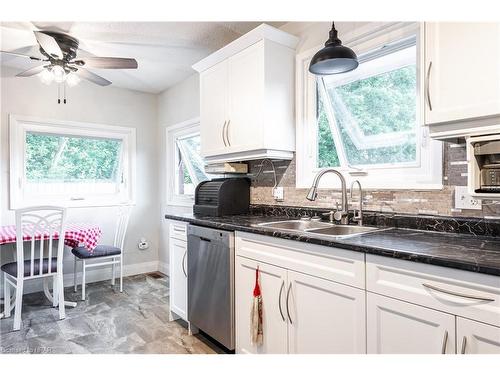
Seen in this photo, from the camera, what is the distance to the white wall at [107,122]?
3.37 meters

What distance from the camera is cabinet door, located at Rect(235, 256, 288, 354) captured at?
1755 millimetres

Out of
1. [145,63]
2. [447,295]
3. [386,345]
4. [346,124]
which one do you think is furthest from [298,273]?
[145,63]

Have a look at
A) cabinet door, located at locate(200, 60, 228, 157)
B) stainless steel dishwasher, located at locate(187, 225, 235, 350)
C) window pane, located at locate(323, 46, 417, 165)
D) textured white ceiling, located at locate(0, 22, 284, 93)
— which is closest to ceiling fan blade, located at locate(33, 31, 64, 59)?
textured white ceiling, located at locate(0, 22, 284, 93)

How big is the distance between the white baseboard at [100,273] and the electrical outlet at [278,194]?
2464 mm

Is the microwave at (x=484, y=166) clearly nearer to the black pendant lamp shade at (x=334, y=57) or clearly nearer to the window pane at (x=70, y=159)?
the black pendant lamp shade at (x=334, y=57)

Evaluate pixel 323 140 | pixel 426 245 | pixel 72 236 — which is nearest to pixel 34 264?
pixel 72 236

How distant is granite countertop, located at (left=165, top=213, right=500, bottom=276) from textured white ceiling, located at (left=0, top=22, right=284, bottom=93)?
1.88m

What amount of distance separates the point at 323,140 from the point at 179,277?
1.65 m

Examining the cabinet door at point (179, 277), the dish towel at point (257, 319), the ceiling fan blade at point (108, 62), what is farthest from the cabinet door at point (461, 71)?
the ceiling fan blade at point (108, 62)

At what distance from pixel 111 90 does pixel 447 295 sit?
4220 millimetres

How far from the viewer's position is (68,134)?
3787 millimetres

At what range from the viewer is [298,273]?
1.65m

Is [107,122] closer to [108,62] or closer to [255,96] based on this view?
[108,62]
